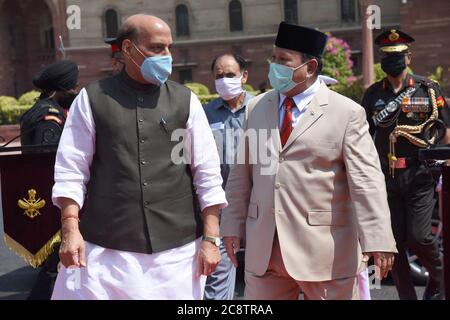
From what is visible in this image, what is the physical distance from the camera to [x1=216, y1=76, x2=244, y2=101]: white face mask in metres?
6.30

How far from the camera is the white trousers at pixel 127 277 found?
361 centimetres

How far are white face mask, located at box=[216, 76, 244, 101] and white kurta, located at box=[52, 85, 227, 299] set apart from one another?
8.26 feet

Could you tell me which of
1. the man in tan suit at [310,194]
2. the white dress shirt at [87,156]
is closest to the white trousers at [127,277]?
the white dress shirt at [87,156]

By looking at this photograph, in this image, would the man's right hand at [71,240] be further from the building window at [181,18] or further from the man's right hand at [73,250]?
the building window at [181,18]

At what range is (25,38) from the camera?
46.1m

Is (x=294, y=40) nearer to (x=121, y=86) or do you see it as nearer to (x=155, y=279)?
(x=121, y=86)

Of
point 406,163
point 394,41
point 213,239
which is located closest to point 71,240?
point 213,239

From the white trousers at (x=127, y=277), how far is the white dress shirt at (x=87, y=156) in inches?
10.9

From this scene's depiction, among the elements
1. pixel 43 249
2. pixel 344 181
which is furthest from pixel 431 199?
pixel 43 249

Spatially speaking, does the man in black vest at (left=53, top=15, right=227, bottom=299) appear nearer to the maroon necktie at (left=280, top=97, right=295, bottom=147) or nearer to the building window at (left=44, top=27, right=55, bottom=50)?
the maroon necktie at (left=280, top=97, right=295, bottom=147)

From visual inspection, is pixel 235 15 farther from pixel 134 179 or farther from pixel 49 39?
pixel 134 179

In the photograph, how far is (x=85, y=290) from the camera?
3.60m

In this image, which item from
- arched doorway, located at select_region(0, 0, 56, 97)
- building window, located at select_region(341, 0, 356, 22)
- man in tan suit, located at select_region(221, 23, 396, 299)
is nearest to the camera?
man in tan suit, located at select_region(221, 23, 396, 299)

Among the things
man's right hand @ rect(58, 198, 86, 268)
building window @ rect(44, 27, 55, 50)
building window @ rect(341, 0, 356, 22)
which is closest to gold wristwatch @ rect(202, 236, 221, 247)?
man's right hand @ rect(58, 198, 86, 268)
